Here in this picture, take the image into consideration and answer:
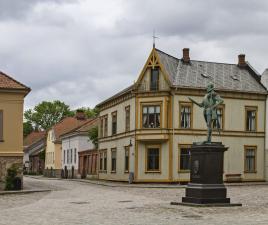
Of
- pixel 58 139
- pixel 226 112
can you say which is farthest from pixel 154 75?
pixel 58 139

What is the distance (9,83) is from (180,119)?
46.4 feet

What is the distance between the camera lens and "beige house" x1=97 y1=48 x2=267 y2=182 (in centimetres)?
4181

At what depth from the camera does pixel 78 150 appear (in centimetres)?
6338

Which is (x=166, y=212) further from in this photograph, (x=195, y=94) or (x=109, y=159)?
(x=109, y=159)

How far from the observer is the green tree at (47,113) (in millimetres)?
111250

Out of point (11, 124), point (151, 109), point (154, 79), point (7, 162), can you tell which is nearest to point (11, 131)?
point (11, 124)

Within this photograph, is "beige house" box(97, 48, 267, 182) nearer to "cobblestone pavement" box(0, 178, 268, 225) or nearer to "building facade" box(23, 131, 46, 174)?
"cobblestone pavement" box(0, 178, 268, 225)

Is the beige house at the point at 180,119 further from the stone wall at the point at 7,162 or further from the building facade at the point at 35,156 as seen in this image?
the building facade at the point at 35,156

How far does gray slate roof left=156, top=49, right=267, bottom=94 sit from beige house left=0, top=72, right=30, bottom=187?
1334 centimetres

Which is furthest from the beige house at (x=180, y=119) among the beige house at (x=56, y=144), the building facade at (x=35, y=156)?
the building facade at (x=35, y=156)

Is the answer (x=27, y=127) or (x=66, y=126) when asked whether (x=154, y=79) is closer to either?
(x=66, y=126)

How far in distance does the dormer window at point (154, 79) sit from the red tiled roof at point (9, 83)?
39.5ft

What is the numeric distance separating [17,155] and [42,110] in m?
80.1

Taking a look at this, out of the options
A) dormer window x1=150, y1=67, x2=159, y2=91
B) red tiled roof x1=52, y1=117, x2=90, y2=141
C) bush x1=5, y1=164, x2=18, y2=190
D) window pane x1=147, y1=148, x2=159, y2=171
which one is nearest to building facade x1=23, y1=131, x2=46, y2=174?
red tiled roof x1=52, y1=117, x2=90, y2=141
